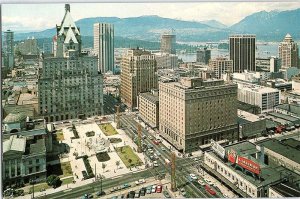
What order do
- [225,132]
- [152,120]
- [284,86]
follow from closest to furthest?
[225,132] → [152,120] → [284,86]

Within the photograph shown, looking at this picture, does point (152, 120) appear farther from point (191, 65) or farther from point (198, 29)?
point (191, 65)

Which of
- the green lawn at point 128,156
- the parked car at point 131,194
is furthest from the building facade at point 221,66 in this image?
the parked car at point 131,194

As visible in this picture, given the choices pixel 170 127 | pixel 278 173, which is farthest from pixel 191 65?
pixel 278 173

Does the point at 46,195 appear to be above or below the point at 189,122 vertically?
below

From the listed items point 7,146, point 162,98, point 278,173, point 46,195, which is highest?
point 162,98

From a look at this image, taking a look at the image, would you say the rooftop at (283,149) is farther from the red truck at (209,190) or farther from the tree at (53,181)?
the tree at (53,181)

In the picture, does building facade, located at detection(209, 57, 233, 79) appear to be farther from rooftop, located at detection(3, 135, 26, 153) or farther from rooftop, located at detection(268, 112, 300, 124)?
rooftop, located at detection(3, 135, 26, 153)

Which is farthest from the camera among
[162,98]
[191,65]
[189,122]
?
[191,65]

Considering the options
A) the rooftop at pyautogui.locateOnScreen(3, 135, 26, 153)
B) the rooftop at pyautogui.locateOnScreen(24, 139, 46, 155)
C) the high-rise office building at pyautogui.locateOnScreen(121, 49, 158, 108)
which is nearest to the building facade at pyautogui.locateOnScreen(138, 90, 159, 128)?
the high-rise office building at pyautogui.locateOnScreen(121, 49, 158, 108)
